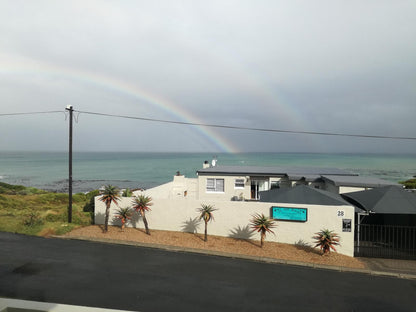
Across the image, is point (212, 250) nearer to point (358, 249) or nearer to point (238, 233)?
point (238, 233)

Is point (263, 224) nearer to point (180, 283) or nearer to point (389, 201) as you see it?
point (180, 283)

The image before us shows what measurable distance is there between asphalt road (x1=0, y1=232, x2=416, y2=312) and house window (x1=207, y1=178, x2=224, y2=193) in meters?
10.5

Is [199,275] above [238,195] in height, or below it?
below

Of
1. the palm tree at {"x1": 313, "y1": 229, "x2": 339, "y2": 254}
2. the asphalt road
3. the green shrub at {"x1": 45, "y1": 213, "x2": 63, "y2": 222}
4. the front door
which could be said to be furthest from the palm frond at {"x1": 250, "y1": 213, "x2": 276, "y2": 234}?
the green shrub at {"x1": 45, "y1": 213, "x2": 63, "y2": 222}

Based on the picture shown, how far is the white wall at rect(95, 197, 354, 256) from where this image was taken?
14.7 m

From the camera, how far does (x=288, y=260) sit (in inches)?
520

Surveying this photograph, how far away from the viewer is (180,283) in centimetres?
1017

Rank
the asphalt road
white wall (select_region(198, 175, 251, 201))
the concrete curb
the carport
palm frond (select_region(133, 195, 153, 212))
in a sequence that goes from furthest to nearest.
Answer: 1. white wall (select_region(198, 175, 251, 201))
2. palm frond (select_region(133, 195, 153, 212))
3. the carport
4. the concrete curb
5. the asphalt road

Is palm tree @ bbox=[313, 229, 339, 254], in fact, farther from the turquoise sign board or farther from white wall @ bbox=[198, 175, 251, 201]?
white wall @ bbox=[198, 175, 251, 201]

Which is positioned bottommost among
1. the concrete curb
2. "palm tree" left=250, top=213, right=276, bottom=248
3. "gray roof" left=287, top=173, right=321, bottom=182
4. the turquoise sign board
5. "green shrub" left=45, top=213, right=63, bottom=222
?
the concrete curb

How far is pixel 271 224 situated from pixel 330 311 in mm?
6550

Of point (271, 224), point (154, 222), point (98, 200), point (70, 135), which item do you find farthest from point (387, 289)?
point (70, 135)

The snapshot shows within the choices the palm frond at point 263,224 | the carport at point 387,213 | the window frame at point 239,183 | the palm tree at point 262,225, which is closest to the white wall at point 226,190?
the window frame at point 239,183

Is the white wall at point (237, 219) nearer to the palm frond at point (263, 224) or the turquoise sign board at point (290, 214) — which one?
the turquoise sign board at point (290, 214)
